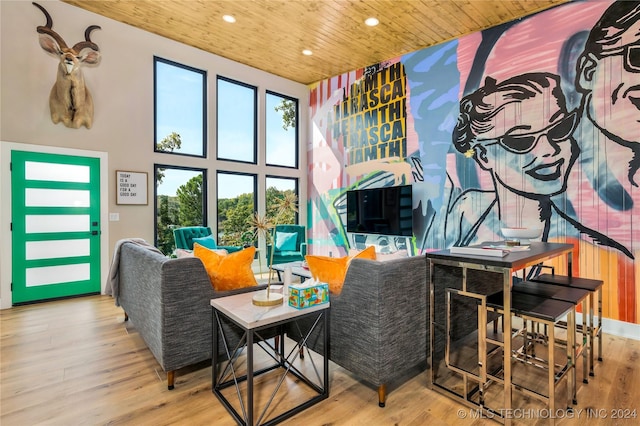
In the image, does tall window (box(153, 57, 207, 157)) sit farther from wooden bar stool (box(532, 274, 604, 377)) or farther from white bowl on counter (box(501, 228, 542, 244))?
wooden bar stool (box(532, 274, 604, 377))

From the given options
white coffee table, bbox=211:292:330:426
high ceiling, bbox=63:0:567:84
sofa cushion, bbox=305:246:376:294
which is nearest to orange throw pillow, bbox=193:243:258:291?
white coffee table, bbox=211:292:330:426

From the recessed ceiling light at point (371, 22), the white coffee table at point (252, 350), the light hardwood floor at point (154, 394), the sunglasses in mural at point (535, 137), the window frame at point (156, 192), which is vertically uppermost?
the recessed ceiling light at point (371, 22)

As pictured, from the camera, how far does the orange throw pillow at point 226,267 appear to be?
91.8 inches

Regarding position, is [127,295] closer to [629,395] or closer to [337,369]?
[337,369]

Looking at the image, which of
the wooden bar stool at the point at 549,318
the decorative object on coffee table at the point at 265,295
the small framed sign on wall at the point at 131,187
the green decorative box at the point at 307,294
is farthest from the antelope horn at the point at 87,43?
the wooden bar stool at the point at 549,318

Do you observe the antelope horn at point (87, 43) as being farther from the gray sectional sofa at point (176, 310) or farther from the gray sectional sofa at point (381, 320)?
the gray sectional sofa at point (381, 320)

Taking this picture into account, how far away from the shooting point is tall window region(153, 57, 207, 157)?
4.98 metres

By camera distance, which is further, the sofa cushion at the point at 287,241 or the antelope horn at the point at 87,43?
the sofa cushion at the point at 287,241

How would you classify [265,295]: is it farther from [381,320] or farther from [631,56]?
[631,56]

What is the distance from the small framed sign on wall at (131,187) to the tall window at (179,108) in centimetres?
56

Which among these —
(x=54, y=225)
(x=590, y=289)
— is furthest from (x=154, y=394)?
(x=54, y=225)

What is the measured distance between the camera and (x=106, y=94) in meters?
4.44

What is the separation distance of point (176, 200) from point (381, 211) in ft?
10.5

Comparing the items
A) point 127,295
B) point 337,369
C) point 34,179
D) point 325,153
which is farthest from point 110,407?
point 325,153
